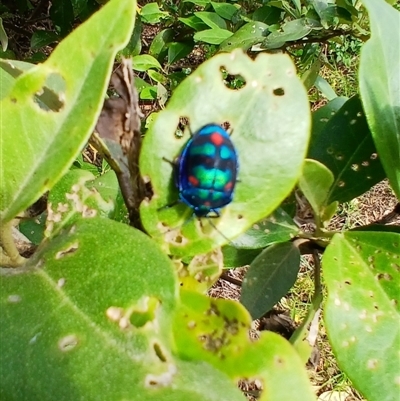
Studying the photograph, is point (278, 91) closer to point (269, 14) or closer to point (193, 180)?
point (193, 180)

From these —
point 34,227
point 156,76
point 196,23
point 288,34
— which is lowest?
point 34,227

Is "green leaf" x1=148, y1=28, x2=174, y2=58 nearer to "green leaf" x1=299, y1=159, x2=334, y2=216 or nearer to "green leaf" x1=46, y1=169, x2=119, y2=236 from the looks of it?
"green leaf" x1=46, y1=169, x2=119, y2=236

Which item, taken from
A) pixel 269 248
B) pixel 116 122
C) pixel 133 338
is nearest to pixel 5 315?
pixel 133 338

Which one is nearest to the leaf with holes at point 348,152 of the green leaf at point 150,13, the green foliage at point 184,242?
the green foliage at point 184,242

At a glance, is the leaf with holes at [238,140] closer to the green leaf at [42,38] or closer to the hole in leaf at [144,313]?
the hole in leaf at [144,313]

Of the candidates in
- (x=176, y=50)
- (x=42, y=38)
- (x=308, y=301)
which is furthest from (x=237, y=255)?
(x=308, y=301)

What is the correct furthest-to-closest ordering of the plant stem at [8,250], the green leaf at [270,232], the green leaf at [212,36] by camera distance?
the green leaf at [212,36]
the green leaf at [270,232]
the plant stem at [8,250]
